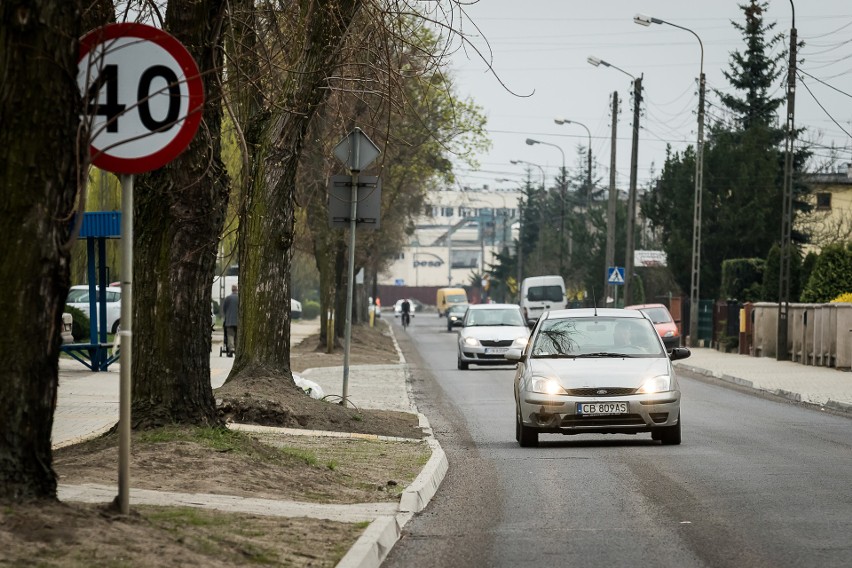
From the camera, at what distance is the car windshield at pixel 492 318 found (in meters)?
39.8

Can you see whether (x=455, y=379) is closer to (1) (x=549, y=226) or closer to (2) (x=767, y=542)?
(2) (x=767, y=542)

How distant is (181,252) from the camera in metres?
12.6

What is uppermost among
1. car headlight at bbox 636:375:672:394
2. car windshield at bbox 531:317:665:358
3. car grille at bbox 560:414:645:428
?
car windshield at bbox 531:317:665:358

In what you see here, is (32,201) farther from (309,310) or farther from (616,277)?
(309,310)

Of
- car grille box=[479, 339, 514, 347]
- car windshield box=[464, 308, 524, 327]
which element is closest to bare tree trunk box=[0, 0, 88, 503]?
car grille box=[479, 339, 514, 347]

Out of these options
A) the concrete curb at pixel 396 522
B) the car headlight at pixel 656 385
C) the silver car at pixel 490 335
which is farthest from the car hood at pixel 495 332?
the concrete curb at pixel 396 522

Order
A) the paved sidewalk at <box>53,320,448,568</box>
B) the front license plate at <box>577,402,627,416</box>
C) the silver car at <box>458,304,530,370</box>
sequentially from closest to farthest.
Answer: the paved sidewalk at <box>53,320,448,568</box>, the front license plate at <box>577,402,627,416</box>, the silver car at <box>458,304,530,370</box>

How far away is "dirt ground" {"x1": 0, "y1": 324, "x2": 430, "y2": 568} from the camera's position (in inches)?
275

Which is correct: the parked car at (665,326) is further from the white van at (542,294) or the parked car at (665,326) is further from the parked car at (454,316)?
the parked car at (454,316)

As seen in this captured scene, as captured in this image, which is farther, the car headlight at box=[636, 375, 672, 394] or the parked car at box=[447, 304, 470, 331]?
the parked car at box=[447, 304, 470, 331]

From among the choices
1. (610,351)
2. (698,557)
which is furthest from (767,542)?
(610,351)

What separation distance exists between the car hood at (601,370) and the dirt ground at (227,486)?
1.62m

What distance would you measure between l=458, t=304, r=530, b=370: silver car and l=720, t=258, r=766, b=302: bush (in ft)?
Answer: 65.4

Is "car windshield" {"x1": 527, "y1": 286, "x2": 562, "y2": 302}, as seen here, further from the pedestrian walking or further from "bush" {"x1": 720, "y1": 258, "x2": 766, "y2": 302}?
the pedestrian walking
